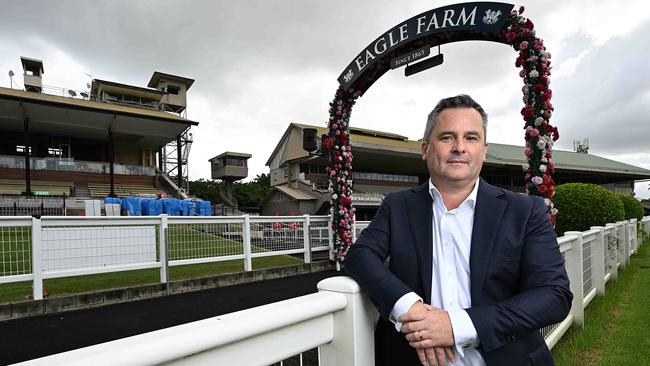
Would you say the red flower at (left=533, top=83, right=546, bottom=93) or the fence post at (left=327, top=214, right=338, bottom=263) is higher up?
A: the red flower at (left=533, top=83, right=546, bottom=93)

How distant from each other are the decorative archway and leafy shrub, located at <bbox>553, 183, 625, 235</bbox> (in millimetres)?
4725

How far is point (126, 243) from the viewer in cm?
583

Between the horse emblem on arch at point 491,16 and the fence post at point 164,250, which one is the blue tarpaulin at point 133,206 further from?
the horse emblem on arch at point 491,16

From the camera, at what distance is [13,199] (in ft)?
63.6

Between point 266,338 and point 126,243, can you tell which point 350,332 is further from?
point 126,243

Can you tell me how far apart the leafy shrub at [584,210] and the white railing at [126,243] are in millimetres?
6100

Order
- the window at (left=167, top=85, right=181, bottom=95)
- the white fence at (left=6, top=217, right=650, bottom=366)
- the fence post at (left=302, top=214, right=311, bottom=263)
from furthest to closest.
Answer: the window at (left=167, top=85, right=181, bottom=95), the fence post at (left=302, top=214, right=311, bottom=263), the white fence at (left=6, top=217, right=650, bottom=366)

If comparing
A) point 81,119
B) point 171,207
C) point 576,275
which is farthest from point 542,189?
point 81,119

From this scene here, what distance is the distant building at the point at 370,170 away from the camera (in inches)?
1266

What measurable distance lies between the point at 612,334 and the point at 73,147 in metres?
33.0

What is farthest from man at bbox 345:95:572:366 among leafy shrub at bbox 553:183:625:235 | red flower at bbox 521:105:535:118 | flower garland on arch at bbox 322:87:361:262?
leafy shrub at bbox 553:183:625:235

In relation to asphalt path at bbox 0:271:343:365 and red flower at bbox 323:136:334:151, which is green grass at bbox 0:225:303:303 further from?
red flower at bbox 323:136:334:151

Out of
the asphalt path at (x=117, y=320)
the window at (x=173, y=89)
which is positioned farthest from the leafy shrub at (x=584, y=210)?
the window at (x=173, y=89)

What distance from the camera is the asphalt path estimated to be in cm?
366
